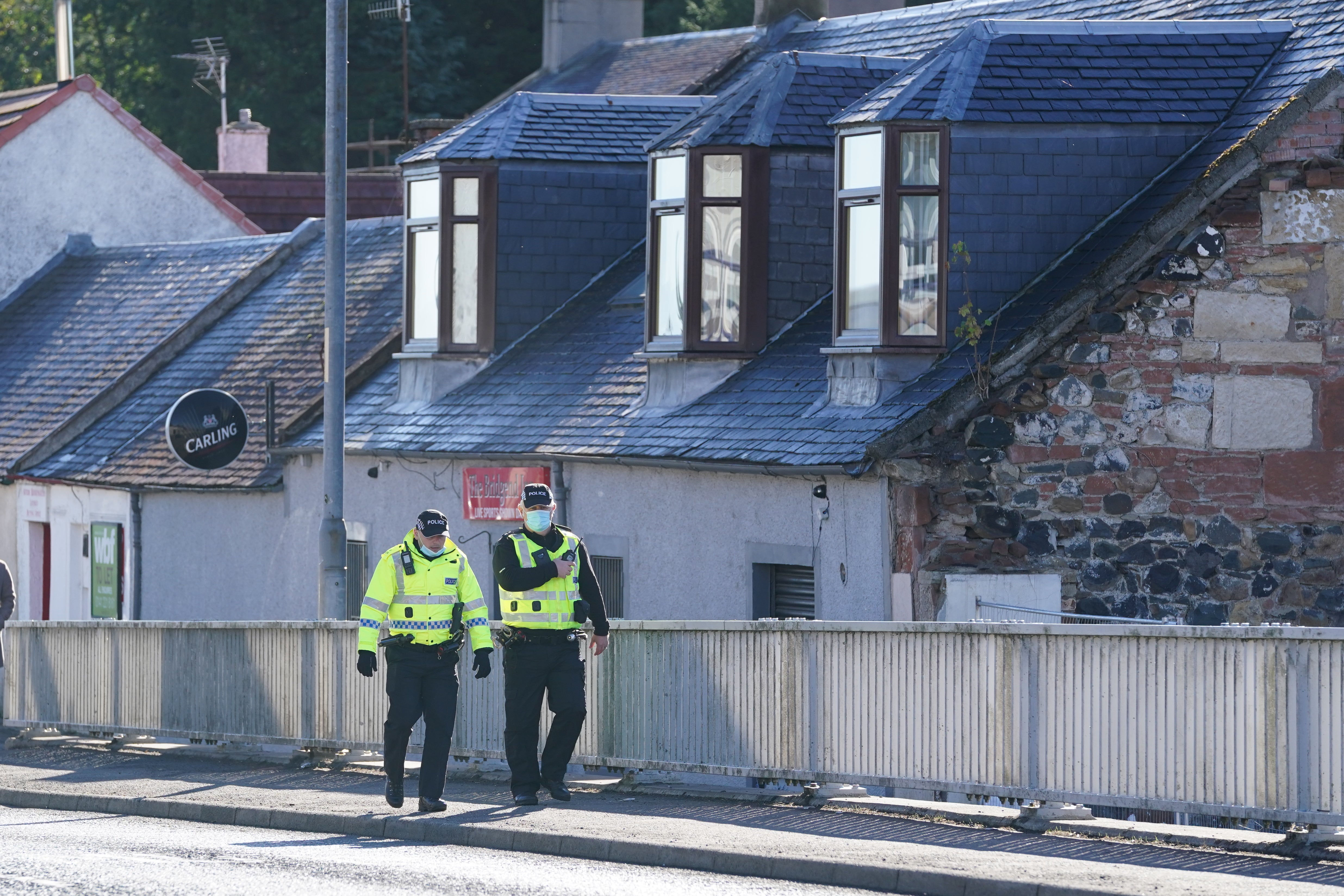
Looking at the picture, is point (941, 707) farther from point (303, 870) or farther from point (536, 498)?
point (303, 870)

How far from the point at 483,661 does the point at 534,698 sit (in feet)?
1.46

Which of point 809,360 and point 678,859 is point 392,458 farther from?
point 678,859

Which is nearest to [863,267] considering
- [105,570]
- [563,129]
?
[563,129]

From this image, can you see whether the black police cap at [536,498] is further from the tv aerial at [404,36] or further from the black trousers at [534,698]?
the tv aerial at [404,36]

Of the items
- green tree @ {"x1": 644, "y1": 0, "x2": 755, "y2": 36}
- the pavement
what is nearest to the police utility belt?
the pavement

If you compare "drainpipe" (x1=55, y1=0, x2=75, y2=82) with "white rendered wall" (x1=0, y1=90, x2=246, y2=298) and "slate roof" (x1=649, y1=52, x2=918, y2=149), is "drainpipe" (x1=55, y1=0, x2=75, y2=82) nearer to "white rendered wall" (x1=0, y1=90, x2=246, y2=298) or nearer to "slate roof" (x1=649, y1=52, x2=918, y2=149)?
"white rendered wall" (x1=0, y1=90, x2=246, y2=298)

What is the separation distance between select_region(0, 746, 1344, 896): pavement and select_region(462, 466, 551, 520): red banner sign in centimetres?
500

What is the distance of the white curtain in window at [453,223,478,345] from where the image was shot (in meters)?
23.9

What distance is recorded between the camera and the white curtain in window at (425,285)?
2419 centimetres

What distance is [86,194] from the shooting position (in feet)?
118

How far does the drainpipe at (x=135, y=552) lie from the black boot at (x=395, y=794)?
571 inches

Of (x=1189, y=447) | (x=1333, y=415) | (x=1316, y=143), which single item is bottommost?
(x=1189, y=447)

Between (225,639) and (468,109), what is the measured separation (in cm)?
3500

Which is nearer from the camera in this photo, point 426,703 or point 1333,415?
point 426,703
